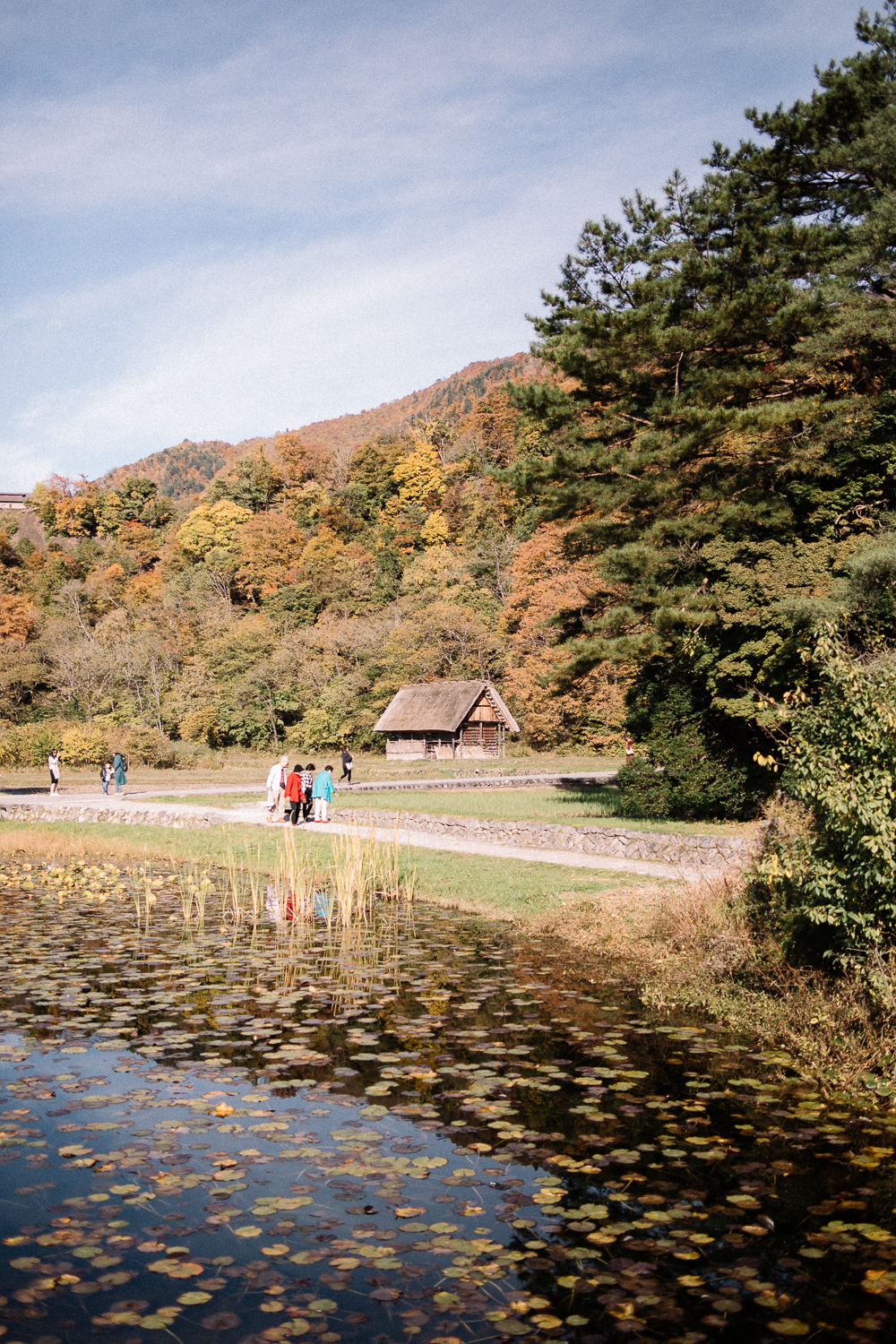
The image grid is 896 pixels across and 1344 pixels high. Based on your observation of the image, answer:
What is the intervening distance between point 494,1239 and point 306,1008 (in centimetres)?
404

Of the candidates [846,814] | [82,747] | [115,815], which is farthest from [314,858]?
[82,747]

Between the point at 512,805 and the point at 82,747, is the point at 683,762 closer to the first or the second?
the point at 512,805

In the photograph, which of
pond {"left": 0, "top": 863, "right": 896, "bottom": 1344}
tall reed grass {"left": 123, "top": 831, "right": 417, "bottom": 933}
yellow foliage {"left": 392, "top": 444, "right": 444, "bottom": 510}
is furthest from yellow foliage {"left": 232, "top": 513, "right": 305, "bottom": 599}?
pond {"left": 0, "top": 863, "right": 896, "bottom": 1344}

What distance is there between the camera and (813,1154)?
217 inches

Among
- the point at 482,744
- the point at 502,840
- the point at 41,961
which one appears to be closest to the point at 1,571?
the point at 482,744

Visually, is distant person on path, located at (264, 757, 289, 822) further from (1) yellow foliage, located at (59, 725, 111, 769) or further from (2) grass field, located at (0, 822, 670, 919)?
(1) yellow foliage, located at (59, 725, 111, 769)

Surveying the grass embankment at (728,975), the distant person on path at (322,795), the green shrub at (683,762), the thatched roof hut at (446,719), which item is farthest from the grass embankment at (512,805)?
the thatched roof hut at (446,719)

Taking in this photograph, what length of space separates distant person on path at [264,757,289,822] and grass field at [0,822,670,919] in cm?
125

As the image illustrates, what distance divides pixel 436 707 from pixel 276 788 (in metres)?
32.1

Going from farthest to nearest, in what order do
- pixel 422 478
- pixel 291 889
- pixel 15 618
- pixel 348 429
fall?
pixel 348 429
pixel 422 478
pixel 15 618
pixel 291 889

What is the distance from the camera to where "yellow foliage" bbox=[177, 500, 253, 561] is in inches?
3856

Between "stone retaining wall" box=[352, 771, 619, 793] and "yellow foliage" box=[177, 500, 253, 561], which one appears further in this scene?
"yellow foliage" box=[177, 500, 253, 561]

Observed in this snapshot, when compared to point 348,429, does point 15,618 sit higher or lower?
lower

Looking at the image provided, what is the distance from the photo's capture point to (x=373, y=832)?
1473 centimetres
